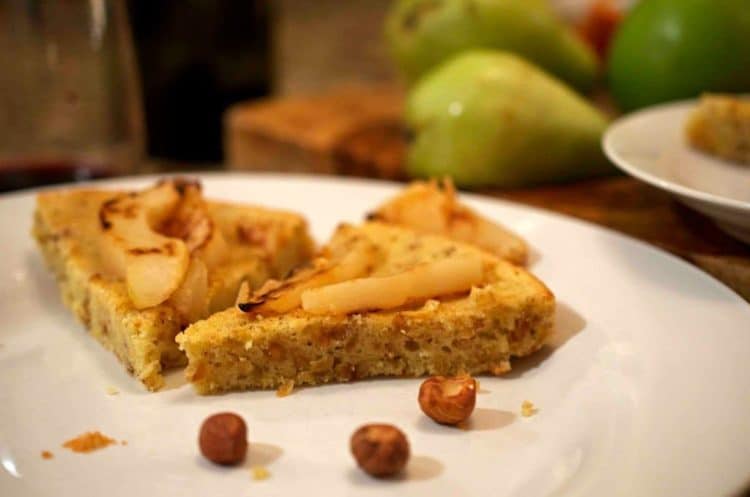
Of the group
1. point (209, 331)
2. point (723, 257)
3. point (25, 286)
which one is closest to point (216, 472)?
point (209, 331)

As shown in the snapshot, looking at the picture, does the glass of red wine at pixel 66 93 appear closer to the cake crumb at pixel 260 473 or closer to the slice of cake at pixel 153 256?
the slice of cake at pixel 153 256

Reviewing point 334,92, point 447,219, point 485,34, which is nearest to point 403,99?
point 334,92

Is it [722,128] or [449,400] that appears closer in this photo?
[449,400]

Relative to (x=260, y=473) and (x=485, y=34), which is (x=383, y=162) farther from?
(x=260, y=473)

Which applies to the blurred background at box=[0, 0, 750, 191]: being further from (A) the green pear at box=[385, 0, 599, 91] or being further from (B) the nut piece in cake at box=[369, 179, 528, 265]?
(B) the nut piece in cake at box=[369, 179, 528, 265]

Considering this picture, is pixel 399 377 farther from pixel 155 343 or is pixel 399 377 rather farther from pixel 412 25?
pixel 412 25

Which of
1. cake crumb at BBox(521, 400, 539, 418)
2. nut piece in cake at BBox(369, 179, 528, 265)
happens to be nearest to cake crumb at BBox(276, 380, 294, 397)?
cake crumb at BBox(521, 400, 539, 418)

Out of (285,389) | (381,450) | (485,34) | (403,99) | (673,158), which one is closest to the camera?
(381,450)
